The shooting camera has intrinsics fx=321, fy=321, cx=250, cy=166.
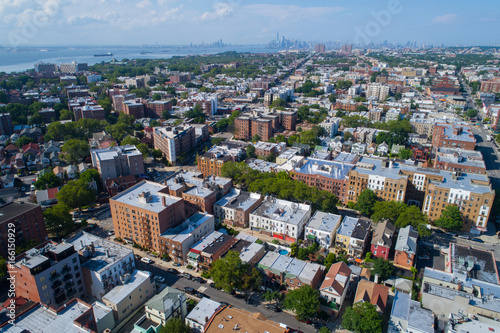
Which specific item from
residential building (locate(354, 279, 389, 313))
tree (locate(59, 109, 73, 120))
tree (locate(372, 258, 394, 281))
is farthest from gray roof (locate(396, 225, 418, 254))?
tree (locate(59, 109, 73, 120))

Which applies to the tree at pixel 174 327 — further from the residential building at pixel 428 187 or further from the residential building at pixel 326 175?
the residential building at pixel 428 187

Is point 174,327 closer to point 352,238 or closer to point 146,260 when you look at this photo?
point 146,260

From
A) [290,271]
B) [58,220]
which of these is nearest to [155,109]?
[58,220]

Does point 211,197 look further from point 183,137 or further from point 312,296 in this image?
point 183,137

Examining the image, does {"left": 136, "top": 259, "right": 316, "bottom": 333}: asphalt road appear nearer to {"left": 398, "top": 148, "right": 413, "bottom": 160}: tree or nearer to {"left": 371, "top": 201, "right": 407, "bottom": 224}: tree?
{"left": 371, "top": 201, "right": 407, "bottom": 224}: tree

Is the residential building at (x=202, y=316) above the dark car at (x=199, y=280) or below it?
above

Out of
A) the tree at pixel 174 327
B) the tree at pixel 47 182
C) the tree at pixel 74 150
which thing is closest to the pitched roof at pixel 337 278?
the tree at pixel 174 327

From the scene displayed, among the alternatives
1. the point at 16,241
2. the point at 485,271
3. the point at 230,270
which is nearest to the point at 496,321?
the point at 485,271
